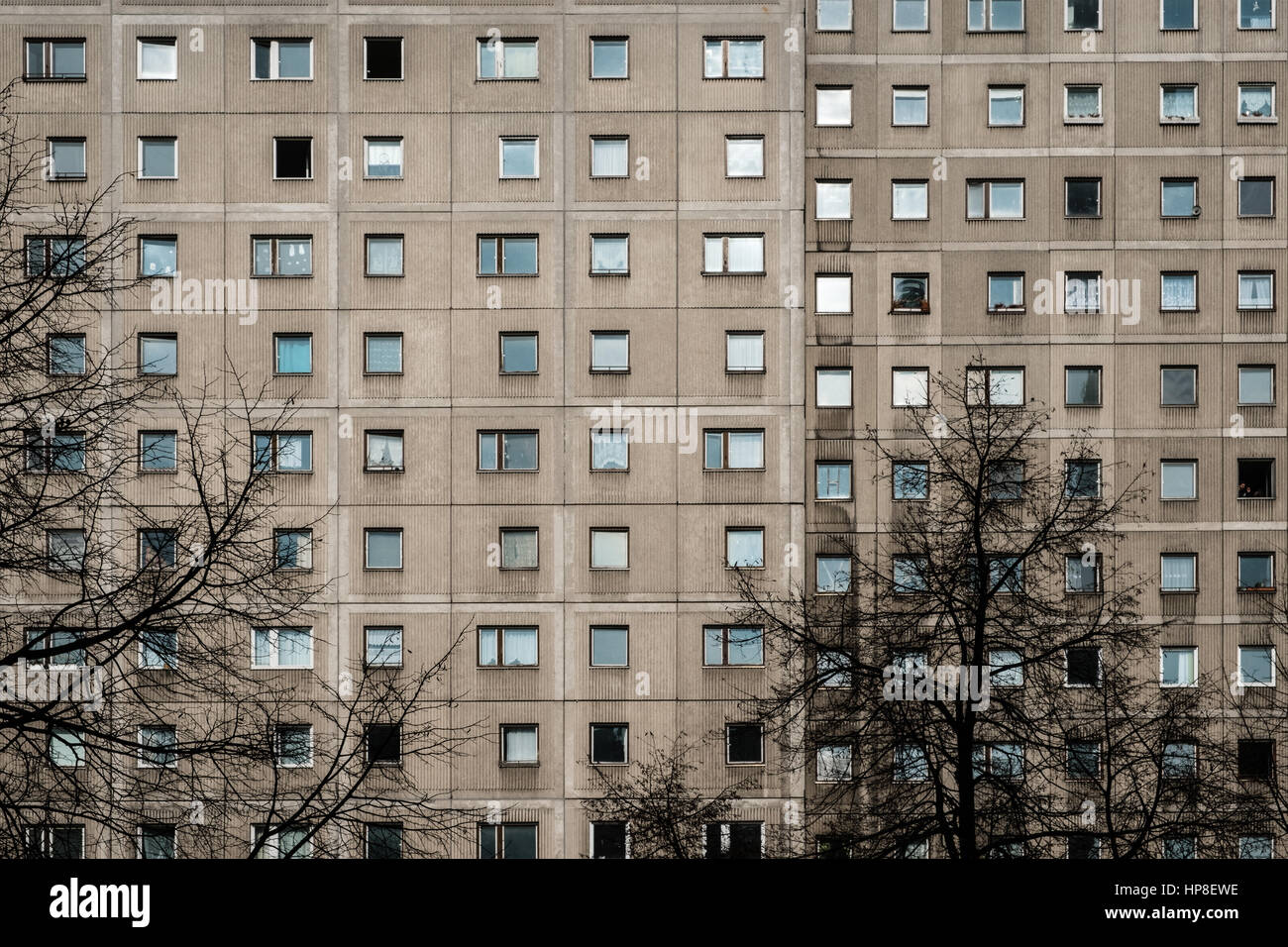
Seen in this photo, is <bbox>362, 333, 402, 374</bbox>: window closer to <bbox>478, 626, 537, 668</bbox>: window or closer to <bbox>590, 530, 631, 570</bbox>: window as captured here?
<bbox>590, 530, 631, 570</bbox>: window

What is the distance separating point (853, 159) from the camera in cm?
4012

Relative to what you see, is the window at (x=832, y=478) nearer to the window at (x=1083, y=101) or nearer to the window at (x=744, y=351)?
the window at (x=744, y=351)

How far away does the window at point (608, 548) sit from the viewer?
126 feet

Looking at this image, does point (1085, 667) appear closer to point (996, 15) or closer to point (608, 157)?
point (608, 157)

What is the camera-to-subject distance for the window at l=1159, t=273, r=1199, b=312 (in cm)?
4022

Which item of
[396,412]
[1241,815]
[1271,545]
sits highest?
[396,412]

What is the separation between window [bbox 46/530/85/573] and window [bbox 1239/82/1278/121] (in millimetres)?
36854

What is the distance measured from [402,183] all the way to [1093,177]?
2017 cm

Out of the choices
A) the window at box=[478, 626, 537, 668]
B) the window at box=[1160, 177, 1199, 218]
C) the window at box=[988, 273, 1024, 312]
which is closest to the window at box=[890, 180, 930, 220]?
the window at box=[988, 273, 1024, 312]

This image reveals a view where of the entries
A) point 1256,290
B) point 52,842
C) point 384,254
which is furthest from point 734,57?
point 52,842

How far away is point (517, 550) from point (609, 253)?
884 centimetres
